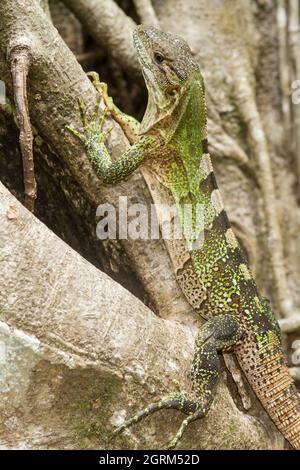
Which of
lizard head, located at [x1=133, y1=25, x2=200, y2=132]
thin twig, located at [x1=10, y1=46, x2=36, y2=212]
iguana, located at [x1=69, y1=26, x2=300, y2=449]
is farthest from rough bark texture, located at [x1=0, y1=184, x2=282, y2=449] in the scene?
lizard head, located at [x1=133, y1=25, x2=200, y2=132]

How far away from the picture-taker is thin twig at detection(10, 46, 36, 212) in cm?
311

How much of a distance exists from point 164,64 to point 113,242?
119cm

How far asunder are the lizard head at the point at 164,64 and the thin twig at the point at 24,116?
1.00 meters

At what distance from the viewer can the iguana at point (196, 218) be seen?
146 inches

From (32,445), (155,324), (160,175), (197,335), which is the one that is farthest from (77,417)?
(160,175)

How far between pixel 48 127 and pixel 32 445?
1.70m

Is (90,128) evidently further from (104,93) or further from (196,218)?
(196,218)

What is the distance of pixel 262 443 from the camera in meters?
3.53

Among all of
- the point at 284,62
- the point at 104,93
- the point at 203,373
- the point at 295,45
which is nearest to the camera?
the point at 203,373

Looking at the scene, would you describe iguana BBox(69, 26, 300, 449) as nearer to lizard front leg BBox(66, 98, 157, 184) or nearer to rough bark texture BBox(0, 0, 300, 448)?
lizard front leg BBox(66, 98, 157, 184)

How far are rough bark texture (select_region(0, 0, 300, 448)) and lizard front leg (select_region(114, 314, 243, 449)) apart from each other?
6cm

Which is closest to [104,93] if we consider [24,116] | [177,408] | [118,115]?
[118,115]

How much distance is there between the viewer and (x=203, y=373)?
135 inches
